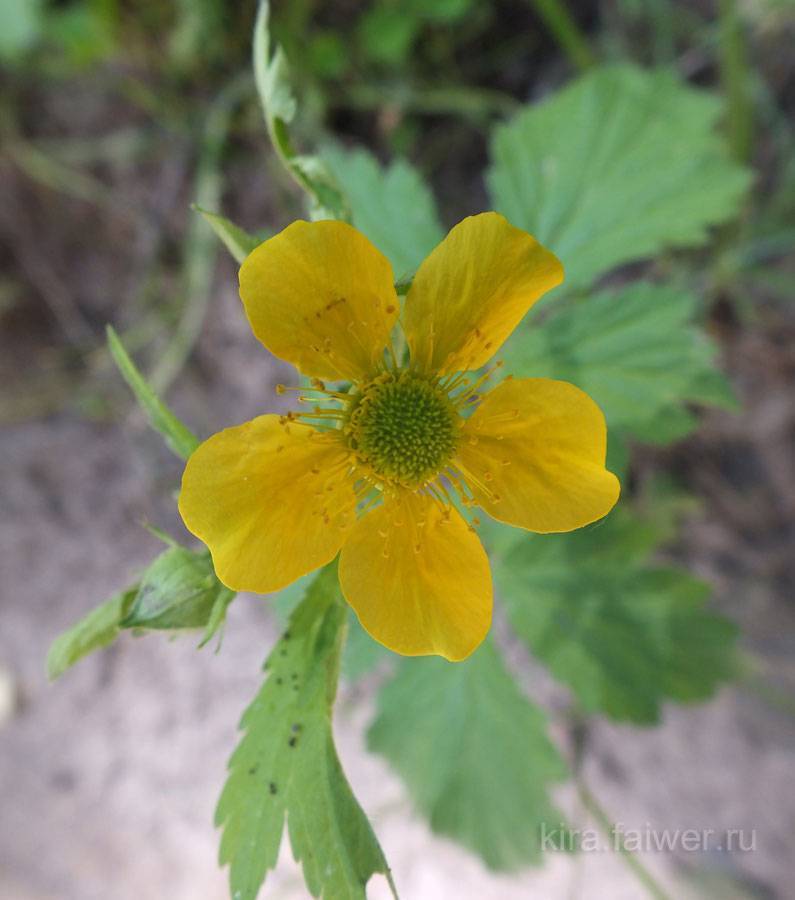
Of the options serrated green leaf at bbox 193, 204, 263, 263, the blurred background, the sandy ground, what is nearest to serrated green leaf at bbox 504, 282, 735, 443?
serrated green leaf at bbox 193, 204, 263, 263

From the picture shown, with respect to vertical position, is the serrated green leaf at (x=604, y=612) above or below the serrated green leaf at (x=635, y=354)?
below

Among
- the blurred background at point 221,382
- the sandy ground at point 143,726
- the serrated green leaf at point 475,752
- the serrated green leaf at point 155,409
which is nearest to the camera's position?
the serrated green leaf at point 155,409

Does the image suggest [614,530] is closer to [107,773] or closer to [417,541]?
[417,541]

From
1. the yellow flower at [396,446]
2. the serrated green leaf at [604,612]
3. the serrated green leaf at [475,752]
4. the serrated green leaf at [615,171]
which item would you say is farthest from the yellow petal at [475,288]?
the serrated green leaf at [475,752]

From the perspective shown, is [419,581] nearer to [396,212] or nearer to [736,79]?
[396,212]

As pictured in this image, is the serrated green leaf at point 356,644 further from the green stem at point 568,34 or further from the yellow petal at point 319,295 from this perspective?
the green stem at point 568,34

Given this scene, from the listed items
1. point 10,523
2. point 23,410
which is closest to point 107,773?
point 10,523

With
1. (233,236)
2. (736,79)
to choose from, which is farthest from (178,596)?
(736,79)

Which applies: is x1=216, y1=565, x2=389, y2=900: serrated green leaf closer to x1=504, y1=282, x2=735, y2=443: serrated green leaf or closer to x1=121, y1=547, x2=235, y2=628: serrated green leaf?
x1=121, y1=547, x2=235, y2=628: serrated green leaf
